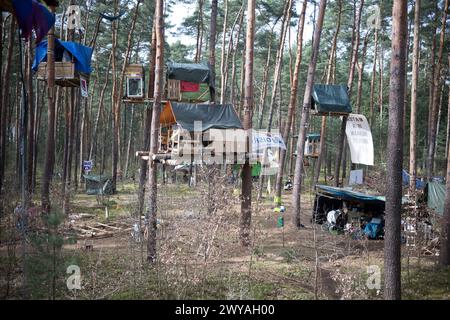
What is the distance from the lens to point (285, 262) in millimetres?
10430

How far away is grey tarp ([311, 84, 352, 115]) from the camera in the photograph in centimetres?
1549

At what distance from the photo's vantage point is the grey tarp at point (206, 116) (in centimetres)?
1091

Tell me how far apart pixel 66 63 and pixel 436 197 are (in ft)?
47.6

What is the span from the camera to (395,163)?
703 cm

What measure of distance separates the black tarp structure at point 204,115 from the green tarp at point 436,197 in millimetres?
8684

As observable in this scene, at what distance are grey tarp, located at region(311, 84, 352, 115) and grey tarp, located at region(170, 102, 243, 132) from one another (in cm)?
540

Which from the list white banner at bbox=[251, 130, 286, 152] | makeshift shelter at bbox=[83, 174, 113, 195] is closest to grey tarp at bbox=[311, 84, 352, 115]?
white banner at bbox=[251, 130, 286, 152]

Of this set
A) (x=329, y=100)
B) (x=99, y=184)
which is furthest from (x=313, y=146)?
(x=99, y=184)

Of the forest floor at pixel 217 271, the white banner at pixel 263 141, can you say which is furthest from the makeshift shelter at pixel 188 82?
the forest floor at pixel 217 271

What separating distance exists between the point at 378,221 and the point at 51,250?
36.7 ft

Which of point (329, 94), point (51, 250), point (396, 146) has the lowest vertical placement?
point (51, 250)
